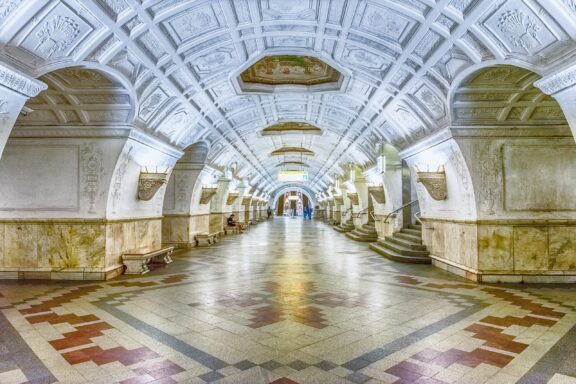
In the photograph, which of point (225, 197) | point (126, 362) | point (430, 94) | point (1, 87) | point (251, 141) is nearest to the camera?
point (126, 362)

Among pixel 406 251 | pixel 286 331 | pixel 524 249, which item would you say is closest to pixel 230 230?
pixel 406 251

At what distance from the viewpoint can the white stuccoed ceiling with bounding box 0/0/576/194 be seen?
4.80 meters

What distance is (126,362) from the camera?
12.8 feet

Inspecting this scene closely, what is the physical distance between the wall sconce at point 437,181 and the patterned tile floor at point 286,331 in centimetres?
217

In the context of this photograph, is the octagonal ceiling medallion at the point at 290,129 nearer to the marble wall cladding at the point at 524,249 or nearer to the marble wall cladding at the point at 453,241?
the marble wall cladding at the point at 453,241

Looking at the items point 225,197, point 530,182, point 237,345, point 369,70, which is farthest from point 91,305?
point 225,197

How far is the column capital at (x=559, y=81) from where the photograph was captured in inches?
184

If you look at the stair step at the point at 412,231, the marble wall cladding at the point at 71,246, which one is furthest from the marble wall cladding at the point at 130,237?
the stair step at the point at 412,231

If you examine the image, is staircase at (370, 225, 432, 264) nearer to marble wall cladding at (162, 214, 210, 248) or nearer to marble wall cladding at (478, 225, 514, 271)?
marble wall cladding at (478, 225, 514, 271)

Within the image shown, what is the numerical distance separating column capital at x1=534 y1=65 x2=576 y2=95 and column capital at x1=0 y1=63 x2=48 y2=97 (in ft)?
22.3

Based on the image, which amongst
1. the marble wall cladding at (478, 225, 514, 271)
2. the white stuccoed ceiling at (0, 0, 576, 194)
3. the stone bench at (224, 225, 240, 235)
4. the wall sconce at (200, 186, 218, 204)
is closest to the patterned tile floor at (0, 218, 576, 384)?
the marble wall cladding at (478, 225, 514, 271)

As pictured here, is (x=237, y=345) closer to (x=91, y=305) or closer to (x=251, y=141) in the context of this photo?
(x=91, y=305)

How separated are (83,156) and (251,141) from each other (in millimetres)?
9458

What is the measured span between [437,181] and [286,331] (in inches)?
243
